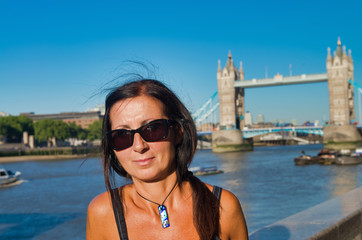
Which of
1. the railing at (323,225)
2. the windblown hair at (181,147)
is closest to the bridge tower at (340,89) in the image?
the railing at (323,225)

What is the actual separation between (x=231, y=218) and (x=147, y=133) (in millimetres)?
262

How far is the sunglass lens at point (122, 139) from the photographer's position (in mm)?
1014

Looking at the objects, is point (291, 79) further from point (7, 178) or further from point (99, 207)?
point (99, 207)

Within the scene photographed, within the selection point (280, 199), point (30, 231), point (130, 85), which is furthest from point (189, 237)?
point (280, 199)

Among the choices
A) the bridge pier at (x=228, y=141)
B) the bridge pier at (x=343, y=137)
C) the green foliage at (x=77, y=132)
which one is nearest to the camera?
the bridge pier at (x=343, y=137)

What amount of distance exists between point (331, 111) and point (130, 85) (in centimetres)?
4205

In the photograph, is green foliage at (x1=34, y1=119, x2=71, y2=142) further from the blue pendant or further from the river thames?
the blue pendant

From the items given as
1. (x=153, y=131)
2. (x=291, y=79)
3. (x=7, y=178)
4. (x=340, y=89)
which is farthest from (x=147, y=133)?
(x=340, y=89)

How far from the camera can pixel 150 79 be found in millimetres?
1094

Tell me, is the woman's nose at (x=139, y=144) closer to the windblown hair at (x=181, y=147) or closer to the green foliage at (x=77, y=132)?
the windblown hair at (x=181, y=147)

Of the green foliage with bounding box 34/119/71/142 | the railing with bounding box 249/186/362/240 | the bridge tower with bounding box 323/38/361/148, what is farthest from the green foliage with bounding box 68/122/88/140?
the railing with bounding box 249/186/362/240

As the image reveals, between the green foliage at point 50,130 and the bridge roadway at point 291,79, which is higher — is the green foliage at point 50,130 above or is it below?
below

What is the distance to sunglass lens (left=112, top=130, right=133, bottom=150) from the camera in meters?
1.01

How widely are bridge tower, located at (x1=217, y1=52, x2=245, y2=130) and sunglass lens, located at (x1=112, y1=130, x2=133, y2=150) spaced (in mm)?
40519
